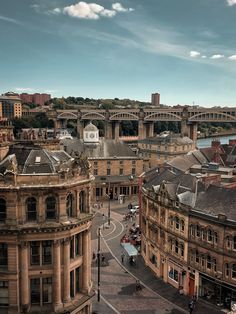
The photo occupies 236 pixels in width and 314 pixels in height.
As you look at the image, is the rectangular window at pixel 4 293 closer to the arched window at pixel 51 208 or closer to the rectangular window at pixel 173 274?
the arched window at pixel 51 208

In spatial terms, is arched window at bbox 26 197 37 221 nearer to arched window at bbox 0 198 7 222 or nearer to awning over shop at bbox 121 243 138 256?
arched window at bbox 0 198 7 222

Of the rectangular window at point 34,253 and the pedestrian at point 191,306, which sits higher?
the rectangular window at point 34,253

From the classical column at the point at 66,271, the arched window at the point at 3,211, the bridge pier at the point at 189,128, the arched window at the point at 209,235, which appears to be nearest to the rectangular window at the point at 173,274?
the arched window at the point at 209,235

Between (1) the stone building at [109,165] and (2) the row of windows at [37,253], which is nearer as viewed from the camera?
(2) the row of windows at [37,253]

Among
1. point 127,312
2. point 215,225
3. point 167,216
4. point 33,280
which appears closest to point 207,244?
point 215,225

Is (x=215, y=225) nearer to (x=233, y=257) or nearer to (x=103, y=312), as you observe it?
(x=233, y=257)

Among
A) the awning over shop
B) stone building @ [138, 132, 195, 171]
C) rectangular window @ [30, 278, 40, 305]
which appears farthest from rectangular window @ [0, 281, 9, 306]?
stone building @ [138, 132, 195, 171]

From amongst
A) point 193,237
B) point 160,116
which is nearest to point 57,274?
point 193,237

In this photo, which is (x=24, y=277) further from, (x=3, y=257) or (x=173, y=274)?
(x=173, y=274)
